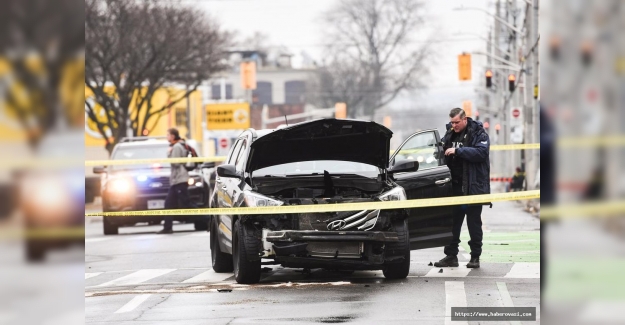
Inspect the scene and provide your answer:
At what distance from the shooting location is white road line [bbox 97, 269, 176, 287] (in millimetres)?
11836

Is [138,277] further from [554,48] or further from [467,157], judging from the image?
[554,48]

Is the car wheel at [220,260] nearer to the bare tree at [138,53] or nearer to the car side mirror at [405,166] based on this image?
the car side mirror at [405,166]

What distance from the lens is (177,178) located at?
1928cm

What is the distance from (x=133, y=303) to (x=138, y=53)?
3183 centimetres

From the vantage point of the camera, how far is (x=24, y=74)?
552cm

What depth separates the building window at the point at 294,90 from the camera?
217ft

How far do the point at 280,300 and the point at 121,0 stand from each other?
29436mm

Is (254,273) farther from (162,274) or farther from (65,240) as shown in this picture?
(65,240)

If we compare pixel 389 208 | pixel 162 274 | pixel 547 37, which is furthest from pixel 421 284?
pixel 547 37

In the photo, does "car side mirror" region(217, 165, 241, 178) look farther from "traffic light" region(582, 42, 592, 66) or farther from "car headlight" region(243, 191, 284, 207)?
"traffic light" region(582, 42, 592, 66)

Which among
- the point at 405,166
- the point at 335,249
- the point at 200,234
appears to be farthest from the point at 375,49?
the point at 335,249

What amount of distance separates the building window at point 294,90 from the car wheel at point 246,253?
180 ft

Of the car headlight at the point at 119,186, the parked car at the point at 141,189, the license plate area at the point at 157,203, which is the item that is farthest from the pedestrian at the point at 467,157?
the car headlight at the point at 119,186

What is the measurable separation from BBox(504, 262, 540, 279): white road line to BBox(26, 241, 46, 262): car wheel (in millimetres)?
6268
